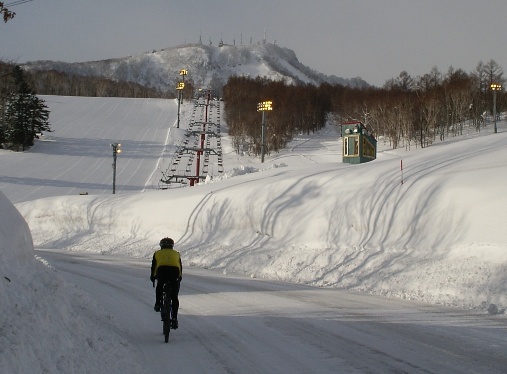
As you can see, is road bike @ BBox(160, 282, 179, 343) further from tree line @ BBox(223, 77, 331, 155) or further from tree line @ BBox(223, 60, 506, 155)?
tree line @ BBox(223, 77, 331, 155)

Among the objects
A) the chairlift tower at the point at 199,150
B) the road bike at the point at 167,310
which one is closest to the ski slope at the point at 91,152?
the chairlift tower at the point at 199,150

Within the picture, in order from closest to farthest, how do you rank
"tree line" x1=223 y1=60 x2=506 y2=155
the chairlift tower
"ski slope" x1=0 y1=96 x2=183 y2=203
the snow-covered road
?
1. the snow-covered road
2. the chairlift tower
3. "ski slope" x1=0 y1=96 x2=183 y2=203
4. "tree line" x1=223 y1=60 x2=506 y2=155

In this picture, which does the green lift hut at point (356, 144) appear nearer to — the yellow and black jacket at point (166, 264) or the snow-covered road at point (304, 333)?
the snow-covered road at point (304, 333)

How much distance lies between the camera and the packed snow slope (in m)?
14.1

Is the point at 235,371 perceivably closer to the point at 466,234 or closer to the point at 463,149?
the point at 466,234

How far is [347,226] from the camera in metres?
19.2

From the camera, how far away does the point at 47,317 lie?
6.51 meters

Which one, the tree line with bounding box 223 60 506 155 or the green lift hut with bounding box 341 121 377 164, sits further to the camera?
the tree line with bounding box 223 60 506 155

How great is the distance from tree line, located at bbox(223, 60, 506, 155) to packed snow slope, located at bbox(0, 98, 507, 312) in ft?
128

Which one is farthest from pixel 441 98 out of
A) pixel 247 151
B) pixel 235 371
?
pixel 235 371

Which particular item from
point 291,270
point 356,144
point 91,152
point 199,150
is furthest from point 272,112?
point 291,270

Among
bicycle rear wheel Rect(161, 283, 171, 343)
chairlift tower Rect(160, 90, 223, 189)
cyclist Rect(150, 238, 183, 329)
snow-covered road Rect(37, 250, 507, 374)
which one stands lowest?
snow-covered road Rect(37, 250, 507, 374)

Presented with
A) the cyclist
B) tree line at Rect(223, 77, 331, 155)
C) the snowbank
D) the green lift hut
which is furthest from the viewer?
tree line at Rect(223, 77, 331, 155)

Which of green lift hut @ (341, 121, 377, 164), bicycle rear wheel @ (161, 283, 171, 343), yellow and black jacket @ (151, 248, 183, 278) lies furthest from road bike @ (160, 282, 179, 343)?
green lift hut @ (341, 121, 377, 164)
